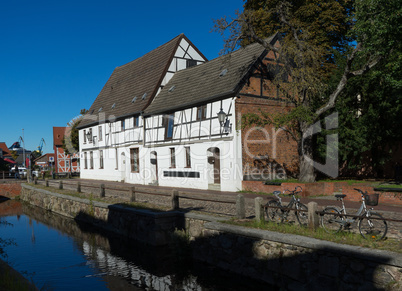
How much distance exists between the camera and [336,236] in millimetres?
7711

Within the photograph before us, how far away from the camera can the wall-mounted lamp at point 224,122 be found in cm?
1993

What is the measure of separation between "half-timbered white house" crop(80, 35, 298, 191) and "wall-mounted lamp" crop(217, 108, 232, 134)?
2 cm

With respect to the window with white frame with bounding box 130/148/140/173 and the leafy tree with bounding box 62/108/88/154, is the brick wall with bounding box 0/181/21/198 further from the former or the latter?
the leafy tree with bounding box 62/108/88/154

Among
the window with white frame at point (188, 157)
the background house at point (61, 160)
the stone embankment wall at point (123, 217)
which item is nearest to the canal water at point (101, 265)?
the stone embankment wall at point (123, 217)

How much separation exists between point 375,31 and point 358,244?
9.43 m

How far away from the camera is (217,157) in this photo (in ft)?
71.9

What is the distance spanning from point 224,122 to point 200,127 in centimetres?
217

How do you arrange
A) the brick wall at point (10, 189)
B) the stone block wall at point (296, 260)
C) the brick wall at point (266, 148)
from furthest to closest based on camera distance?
1. the brick wall at point (10, 189)
2. the brick wall at point (266, 148)
3. the stone block wall at point (296, 260)

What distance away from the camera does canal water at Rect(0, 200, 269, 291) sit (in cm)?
931

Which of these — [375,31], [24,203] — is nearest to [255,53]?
[375,31]

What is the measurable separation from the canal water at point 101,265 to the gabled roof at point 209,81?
33.0 feet

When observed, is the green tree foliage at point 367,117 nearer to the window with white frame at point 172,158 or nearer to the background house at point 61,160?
the window with white frame at point 172,158

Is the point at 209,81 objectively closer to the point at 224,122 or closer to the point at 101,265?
the point at 224,122

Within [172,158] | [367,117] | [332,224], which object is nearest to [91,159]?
[172,158]
